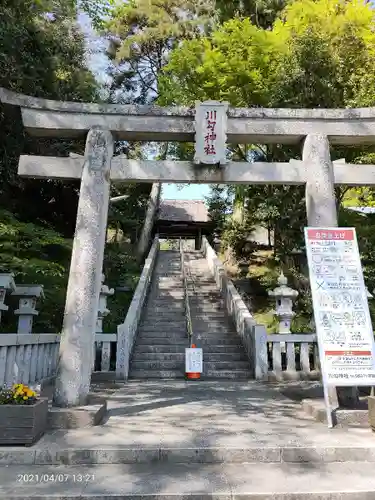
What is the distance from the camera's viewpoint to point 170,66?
13.7 meters

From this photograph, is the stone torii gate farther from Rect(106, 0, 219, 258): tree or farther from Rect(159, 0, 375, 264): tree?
Rect(106, 0, 219, 258): tree

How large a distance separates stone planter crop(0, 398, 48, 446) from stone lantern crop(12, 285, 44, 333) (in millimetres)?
3697

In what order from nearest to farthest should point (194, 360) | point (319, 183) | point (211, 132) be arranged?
point (319, 183) < point (211, 132) < point (194, 360)

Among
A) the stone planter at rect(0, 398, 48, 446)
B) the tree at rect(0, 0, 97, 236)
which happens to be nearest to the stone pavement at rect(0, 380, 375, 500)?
the stone planter at rect(0, 398, 48, 446)

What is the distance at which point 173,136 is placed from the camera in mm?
6191

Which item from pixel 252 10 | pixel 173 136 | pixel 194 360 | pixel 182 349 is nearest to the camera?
pixel 173 136

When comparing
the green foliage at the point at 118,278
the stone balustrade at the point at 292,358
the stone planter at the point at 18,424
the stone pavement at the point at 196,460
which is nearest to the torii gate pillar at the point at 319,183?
the stone pavement at the point at 196,460

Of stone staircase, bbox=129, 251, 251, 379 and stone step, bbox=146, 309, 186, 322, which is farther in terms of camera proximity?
stone step, bbox=146, 309, 186, 322

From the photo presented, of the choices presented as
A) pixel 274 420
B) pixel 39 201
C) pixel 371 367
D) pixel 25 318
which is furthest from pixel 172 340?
pixel 39 201

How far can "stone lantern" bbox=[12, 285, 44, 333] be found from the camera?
740 cm

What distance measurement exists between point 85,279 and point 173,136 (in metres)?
2.70

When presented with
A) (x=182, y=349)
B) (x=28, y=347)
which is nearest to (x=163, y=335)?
(x=182, y=349)

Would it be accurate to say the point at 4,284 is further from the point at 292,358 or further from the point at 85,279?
the point at 292,358

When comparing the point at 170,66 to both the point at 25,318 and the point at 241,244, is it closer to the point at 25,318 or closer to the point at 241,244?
the point at 241,244
